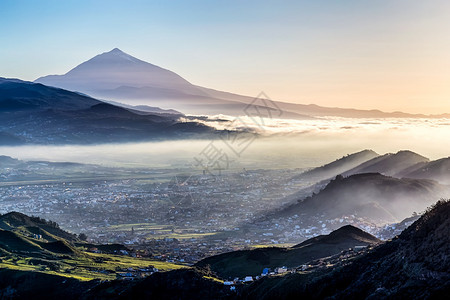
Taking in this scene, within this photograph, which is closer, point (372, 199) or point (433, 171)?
point (372, 199)

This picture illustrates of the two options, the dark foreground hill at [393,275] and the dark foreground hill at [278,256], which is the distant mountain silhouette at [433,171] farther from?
the dark foreground hill at [393,275]

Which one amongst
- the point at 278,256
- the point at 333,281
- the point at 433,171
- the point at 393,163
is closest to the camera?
the point at 333,281

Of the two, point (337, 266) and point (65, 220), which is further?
point (65, 220)

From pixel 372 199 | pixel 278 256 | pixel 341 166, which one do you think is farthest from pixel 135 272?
pixel 341 166

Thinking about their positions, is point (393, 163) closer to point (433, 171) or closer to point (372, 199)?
point (433, 171)

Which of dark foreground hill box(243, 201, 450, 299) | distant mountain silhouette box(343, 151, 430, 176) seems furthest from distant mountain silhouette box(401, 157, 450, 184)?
dark foreground hill box(243, 201, 450, 299)

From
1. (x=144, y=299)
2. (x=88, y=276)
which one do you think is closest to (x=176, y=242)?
(x=88, y=276)

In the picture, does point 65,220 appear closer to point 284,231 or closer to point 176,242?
point 176,242

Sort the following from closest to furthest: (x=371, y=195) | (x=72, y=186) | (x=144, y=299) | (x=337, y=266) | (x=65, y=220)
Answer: (x=337, y=266)
(x=144, y=299)
(x=371, y=195)
(x=65, y=220)
(x=72, y=186)

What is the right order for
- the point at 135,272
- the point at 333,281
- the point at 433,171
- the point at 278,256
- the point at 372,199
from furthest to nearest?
1. the point at 433,171
2. the point at 372,199
3. the point at 135,272
4. the point at 278,256
5. the point at 333,281
